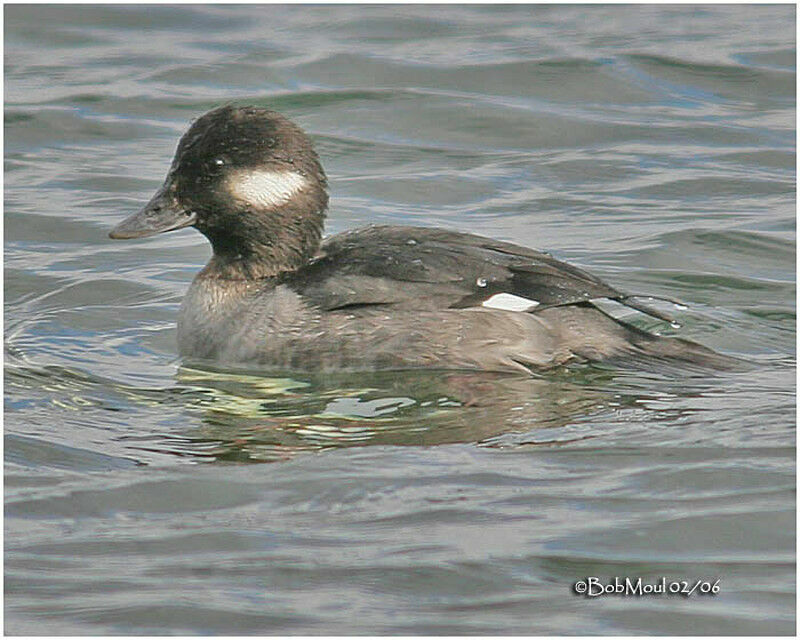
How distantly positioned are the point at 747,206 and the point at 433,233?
11.8ft

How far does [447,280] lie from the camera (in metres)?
7.55

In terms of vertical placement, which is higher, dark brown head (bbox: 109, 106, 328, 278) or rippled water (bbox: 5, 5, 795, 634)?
dark brown head (bbox: 109, 106, 328, 278)

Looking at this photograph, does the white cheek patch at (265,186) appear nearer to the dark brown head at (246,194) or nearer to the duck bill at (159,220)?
the dark brown head at (246,194)

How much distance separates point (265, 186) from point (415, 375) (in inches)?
47.0

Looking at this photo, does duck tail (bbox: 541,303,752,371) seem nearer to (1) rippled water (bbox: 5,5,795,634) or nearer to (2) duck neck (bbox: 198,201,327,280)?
(1) rippled water (bbox: 5,5,795,634)

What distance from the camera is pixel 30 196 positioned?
1095cm

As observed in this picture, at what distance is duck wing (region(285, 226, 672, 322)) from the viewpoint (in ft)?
24.7

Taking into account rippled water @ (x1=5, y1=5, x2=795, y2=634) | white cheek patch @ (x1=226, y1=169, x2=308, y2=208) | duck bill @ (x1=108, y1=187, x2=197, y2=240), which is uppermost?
white cheek patch @ (x1=226, y1=169, x2=308, y2=208)

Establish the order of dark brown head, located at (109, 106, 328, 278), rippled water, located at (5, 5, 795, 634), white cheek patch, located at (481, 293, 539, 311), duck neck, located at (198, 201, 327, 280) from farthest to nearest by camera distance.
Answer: duck neck, located at (198, 201, 327, 280)
dark brown head, located at (109, 106, 328, 278)
white cheek patch, located at (481, 293, 539, 311)
rippled water, located at (5, 5, 795, 634)

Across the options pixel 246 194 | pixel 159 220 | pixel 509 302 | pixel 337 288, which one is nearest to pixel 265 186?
pixel 246 194

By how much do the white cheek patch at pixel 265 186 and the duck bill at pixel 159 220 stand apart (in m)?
0.30

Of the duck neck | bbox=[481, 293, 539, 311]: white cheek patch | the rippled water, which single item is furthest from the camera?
the duck neck

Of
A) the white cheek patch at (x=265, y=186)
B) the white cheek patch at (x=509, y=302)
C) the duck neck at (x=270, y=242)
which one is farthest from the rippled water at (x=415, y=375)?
the white cheek patch at (x=265, y=186)

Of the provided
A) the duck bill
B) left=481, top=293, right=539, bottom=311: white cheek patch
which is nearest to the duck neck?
the duck bill
